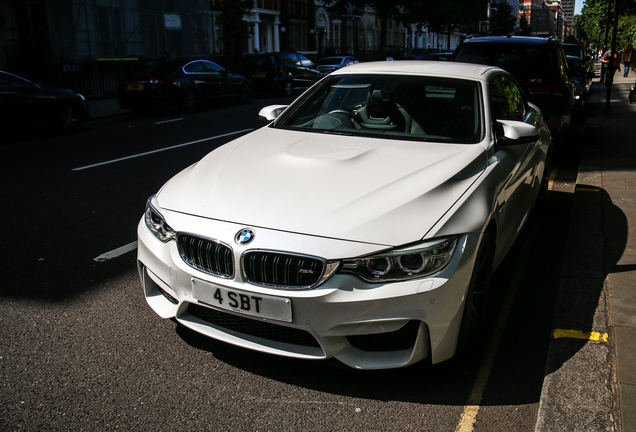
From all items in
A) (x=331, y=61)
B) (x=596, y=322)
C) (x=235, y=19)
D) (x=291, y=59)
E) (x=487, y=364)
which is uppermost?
(x=235, y=19)

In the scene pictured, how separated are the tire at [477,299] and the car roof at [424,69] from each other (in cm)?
160

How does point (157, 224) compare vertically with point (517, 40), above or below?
below

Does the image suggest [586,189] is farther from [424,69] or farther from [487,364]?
[487,364]

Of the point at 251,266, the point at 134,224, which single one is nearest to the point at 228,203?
the point at 251,266

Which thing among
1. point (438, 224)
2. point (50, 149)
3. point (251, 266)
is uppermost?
point (438, 224)

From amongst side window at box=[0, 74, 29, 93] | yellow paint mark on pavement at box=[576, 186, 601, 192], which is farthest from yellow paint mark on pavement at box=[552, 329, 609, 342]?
side window at box=[0, 74, 29, 93]

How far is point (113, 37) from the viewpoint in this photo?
92.4 feet

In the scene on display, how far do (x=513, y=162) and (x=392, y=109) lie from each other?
3.06 ft

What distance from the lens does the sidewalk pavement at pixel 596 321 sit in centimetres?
277

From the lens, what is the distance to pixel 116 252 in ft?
16.8

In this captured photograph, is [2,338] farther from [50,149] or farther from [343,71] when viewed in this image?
[50,149]

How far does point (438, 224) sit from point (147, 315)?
6.76 ft

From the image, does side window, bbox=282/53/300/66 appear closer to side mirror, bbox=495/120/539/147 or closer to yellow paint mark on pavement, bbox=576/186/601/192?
yellow paint mark on pavement, bbox=576/186/601/192

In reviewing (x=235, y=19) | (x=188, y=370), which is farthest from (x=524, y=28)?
(x=188, y=370)
